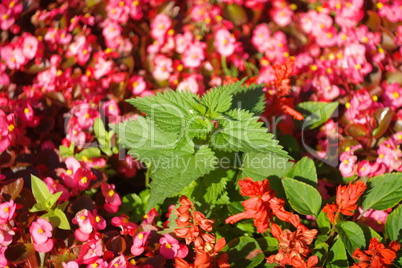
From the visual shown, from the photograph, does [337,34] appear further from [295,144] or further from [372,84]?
[295,144]

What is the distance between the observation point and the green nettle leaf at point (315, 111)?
1515 mm

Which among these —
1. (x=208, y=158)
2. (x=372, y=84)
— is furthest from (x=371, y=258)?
(x=372, y=84)

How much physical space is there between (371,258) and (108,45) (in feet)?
4.61

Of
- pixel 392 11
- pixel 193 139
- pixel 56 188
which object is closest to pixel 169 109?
pixel 193 139

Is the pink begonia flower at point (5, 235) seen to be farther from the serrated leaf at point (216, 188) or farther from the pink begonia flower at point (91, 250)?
the serrated leaf at point (216, 188)

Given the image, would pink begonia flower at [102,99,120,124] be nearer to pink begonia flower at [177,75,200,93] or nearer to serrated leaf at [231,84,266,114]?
pink begonia flower at [177,75,200,93]

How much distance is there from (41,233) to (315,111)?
0.99 metres

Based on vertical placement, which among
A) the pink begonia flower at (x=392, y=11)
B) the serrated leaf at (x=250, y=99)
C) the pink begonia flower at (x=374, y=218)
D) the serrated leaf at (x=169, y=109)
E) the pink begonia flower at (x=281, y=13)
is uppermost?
the pink begonia flower at (x=392, y=11)

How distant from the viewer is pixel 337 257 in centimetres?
111

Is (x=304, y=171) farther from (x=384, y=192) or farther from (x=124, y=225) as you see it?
(x=124, y=225)

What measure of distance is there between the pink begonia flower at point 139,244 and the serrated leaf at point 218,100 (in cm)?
39

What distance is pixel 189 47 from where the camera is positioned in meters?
1.92

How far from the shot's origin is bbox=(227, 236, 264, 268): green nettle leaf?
1.16m

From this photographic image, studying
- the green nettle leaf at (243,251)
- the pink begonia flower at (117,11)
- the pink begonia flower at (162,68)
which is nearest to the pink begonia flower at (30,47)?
the pink begonia flower at (117,11)
